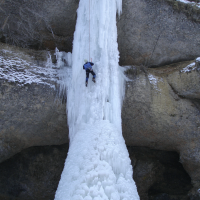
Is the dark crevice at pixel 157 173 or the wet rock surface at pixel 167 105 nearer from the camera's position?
Result: the wet rock surface at pixel 167 105

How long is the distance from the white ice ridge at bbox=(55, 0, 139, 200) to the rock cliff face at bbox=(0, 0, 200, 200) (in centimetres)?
93

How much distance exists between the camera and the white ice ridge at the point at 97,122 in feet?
13.0

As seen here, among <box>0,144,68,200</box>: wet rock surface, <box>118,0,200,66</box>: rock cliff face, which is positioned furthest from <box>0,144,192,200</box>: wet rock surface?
<box>118,0,200,66</box>: rock cliff face

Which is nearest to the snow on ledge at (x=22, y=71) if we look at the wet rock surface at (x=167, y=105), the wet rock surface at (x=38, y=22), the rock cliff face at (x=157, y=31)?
the wet rock surface at (x=38, y=22)

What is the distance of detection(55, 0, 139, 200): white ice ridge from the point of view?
3950 millimetres

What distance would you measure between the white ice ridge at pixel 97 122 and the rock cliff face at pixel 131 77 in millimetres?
935

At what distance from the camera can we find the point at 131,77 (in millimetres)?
7328

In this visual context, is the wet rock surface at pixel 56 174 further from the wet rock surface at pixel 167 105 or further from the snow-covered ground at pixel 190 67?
the snow-covered ground at pixel 190 67

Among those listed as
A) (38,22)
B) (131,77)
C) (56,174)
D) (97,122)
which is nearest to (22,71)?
(38,22)

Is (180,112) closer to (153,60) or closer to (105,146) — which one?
(153,60)

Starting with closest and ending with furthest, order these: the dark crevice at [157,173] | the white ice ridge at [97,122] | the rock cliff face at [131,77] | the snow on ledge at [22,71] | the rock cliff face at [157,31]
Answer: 1. the white ice ridge at [97,122]
2. the snow on ledge at [22,71]
3. the rock cliff face at [131,77]
4. the rock cliff face at [157,31]
5. the dark crevice at [157,173]

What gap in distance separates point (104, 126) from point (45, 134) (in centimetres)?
336

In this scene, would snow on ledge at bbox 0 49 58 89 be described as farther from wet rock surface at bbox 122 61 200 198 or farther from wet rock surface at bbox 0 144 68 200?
wet rock surface at bbox 0 144 68 200

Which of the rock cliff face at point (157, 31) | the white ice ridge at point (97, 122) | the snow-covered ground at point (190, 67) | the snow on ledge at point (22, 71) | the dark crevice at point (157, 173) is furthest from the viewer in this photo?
the dark crevice at point (157, 173)
